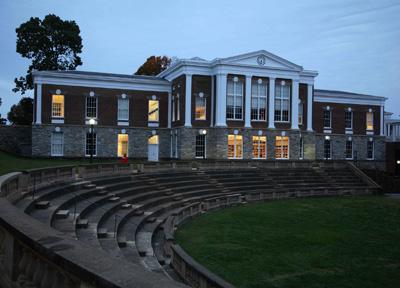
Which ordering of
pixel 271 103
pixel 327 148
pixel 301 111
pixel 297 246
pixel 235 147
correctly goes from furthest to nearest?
pixel 327 148, pixel 301 111, pixel 271 103, pixel 235 147, pixel 297 246

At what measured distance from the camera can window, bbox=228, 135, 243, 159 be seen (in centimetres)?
4500

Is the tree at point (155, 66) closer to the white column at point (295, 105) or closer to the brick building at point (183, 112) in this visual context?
the brick building at point (183, 112)

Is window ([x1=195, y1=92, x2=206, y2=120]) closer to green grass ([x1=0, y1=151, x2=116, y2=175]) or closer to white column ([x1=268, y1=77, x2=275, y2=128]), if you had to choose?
white column ([x1=268, y1=77, x2=275, y2=128])

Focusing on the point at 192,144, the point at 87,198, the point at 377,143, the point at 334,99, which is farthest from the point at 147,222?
the point at 377,143

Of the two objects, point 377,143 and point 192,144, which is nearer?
point 192,144

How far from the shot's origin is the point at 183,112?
44.9 metres

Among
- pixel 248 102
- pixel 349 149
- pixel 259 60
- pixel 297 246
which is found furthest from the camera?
pixel 349 149

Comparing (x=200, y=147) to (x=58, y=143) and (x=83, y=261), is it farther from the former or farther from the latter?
(x=83, y=261)

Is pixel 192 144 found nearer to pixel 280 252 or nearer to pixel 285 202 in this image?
pixel 285 202

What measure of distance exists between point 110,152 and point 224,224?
28.4m

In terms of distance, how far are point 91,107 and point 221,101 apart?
15.1 metres

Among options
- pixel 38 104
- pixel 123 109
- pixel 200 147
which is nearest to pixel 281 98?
pixel 200 147

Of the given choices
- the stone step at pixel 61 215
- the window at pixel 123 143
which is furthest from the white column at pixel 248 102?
the stone step at pixel 61 215

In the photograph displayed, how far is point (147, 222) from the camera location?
18875mm
